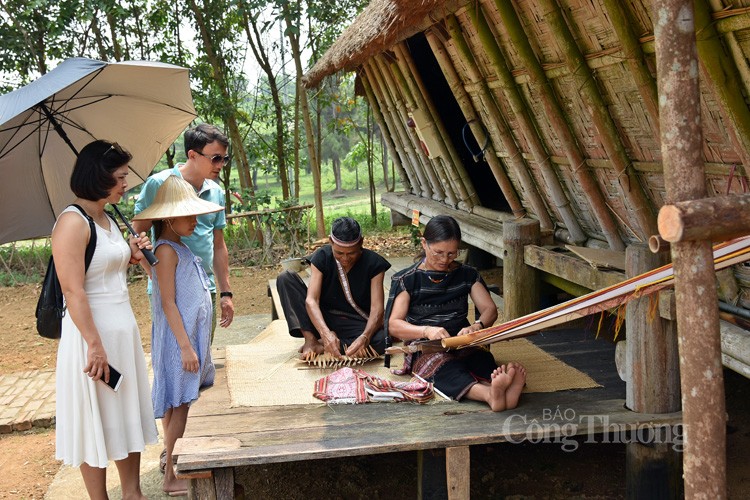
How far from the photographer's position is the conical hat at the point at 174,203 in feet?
12.2

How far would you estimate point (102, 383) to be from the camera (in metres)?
3.36

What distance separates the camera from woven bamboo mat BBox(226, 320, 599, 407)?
156 inches

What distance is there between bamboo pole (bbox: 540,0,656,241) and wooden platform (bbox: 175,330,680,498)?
979 mm

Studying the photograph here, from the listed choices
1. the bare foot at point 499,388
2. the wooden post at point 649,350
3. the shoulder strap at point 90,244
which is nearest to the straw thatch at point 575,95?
the wooden post at point 649,350

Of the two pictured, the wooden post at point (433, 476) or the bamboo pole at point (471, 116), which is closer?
the wooden post at point (433, 476)

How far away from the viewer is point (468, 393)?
3758 mm

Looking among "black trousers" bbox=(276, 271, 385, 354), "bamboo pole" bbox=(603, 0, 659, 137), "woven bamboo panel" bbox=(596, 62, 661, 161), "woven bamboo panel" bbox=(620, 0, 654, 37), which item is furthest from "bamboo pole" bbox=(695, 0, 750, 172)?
"black trousers" bbox=(276, 271, 385, 354)

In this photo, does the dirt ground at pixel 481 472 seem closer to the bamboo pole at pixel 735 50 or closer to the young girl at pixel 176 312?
the young girl at pixel 176 312

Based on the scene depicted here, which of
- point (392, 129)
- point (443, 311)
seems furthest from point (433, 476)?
point (392, 129)

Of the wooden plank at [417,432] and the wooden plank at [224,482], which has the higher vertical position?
the wooden plank at [417,432]

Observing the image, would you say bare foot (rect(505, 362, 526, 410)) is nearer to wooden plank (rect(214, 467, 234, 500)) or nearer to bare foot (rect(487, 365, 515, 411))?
bare foot (rect(487, 365, 515, 411))

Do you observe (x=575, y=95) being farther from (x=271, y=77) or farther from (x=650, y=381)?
(x=271, y=77)

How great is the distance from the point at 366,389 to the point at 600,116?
1846mm

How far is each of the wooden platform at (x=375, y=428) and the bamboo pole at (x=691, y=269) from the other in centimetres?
114
